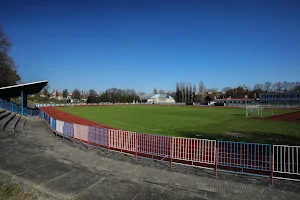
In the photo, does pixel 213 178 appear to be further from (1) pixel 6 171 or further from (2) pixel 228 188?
(1) pixel 6 171

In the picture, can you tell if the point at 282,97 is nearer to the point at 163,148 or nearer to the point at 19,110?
the point at 163,148

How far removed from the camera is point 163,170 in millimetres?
6918

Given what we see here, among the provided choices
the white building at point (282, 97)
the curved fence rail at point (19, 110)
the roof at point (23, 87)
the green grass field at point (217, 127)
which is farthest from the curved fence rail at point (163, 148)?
the white building at point (282, 97)

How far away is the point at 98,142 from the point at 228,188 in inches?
263

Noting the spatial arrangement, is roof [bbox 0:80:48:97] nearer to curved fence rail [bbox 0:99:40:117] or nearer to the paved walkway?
curved fence rail [bbox 0:99:40:117]

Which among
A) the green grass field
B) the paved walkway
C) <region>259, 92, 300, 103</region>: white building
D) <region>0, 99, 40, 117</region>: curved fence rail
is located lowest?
the green grass field

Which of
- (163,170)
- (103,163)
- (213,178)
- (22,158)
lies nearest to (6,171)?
(22,158)

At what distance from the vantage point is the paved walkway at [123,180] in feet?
16.9

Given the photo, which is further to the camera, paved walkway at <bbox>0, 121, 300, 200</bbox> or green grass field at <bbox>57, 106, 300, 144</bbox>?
green grass field at <bbox>57, 106, 300, 144</bbox>

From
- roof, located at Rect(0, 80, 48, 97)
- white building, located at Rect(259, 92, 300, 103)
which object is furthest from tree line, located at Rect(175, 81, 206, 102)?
roof, located at Rect(0, 80, 48, 97)

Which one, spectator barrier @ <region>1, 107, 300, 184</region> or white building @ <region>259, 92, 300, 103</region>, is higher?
white building @ <region>259, 92, 300, 103</region>

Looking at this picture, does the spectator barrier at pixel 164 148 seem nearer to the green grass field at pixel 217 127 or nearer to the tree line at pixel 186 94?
the green grass field at pixel 217 127

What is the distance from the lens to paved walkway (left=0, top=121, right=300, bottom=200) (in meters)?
5.15

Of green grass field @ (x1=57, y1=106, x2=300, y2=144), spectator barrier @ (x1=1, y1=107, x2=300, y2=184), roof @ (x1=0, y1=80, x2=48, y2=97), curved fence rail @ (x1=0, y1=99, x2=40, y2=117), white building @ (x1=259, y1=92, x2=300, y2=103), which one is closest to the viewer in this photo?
spectator barrier @ (x1=1, y1=107, x2=300, y2=184)
